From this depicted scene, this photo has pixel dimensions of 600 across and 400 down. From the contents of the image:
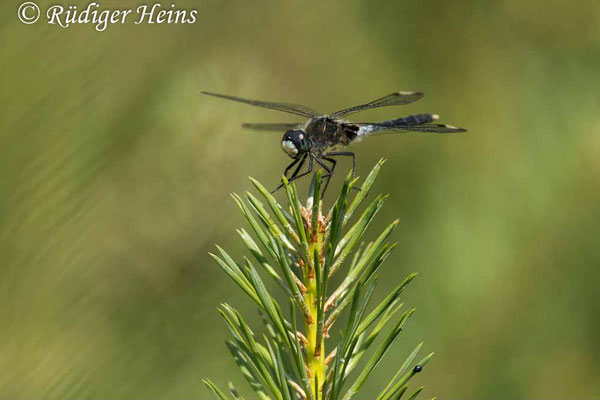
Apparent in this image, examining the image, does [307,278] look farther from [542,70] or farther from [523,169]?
[542,70]

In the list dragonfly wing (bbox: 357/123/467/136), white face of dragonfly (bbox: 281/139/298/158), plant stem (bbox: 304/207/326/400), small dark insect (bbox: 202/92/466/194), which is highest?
dragonfly wing (bbox: 357/123/467/136)

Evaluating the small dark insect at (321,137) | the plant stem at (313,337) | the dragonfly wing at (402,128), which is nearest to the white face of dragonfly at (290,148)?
the small dark insect at (321,137)

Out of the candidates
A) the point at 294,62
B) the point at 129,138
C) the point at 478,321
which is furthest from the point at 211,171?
the point at 478,321

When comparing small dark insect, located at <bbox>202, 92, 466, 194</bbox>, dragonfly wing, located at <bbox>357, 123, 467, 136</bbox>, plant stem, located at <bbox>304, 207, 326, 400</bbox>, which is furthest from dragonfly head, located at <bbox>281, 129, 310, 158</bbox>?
plant stem, located at <bbox>304, 207, 326, 400</bbox>

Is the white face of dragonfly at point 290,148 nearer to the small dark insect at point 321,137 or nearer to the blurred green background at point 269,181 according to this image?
the small dark insect at point 321,137

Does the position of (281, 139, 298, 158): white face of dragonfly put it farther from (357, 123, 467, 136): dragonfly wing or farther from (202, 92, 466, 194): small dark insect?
(357, 123, 467, 136): dragonfly wing
